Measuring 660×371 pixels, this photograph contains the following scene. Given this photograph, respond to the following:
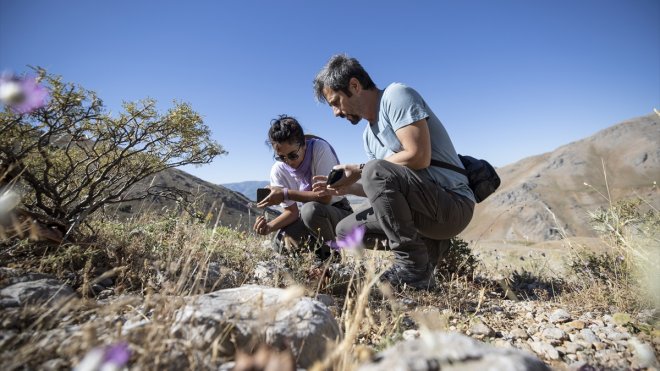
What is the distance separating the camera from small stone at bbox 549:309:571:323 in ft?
7.19

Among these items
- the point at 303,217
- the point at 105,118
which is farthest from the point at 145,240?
the point at 303,217

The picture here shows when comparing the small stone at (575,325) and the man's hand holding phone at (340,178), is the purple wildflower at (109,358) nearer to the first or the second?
the man's hand holding phone at (340,178)

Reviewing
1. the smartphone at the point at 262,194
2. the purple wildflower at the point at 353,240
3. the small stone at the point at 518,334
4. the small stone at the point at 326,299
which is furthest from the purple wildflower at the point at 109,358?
the smartphone at the point at 262,194

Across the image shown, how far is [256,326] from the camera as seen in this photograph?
1.22m

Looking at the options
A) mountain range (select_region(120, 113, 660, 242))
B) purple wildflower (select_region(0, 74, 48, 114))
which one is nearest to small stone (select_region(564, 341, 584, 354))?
purple wildflower (select_region(0, 74, 48, 114))

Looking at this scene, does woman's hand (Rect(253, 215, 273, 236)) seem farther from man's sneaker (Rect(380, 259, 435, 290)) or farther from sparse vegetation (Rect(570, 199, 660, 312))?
sparse vegetation (Rect(570, 199, 660, 312))

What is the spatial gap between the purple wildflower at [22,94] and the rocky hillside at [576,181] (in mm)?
39458

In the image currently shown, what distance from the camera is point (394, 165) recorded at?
8.89 ft

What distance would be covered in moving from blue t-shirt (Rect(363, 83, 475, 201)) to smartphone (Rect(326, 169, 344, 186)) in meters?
0.46

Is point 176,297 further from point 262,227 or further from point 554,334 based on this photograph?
point 262,227

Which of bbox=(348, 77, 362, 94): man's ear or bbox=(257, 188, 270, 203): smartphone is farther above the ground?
bbox=(348, 77, 362, 94): man's ear

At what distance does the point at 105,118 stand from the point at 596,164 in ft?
200

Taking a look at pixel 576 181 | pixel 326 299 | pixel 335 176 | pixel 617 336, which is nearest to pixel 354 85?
pixel 335 176

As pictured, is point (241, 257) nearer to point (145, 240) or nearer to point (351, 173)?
point (145, 240)
